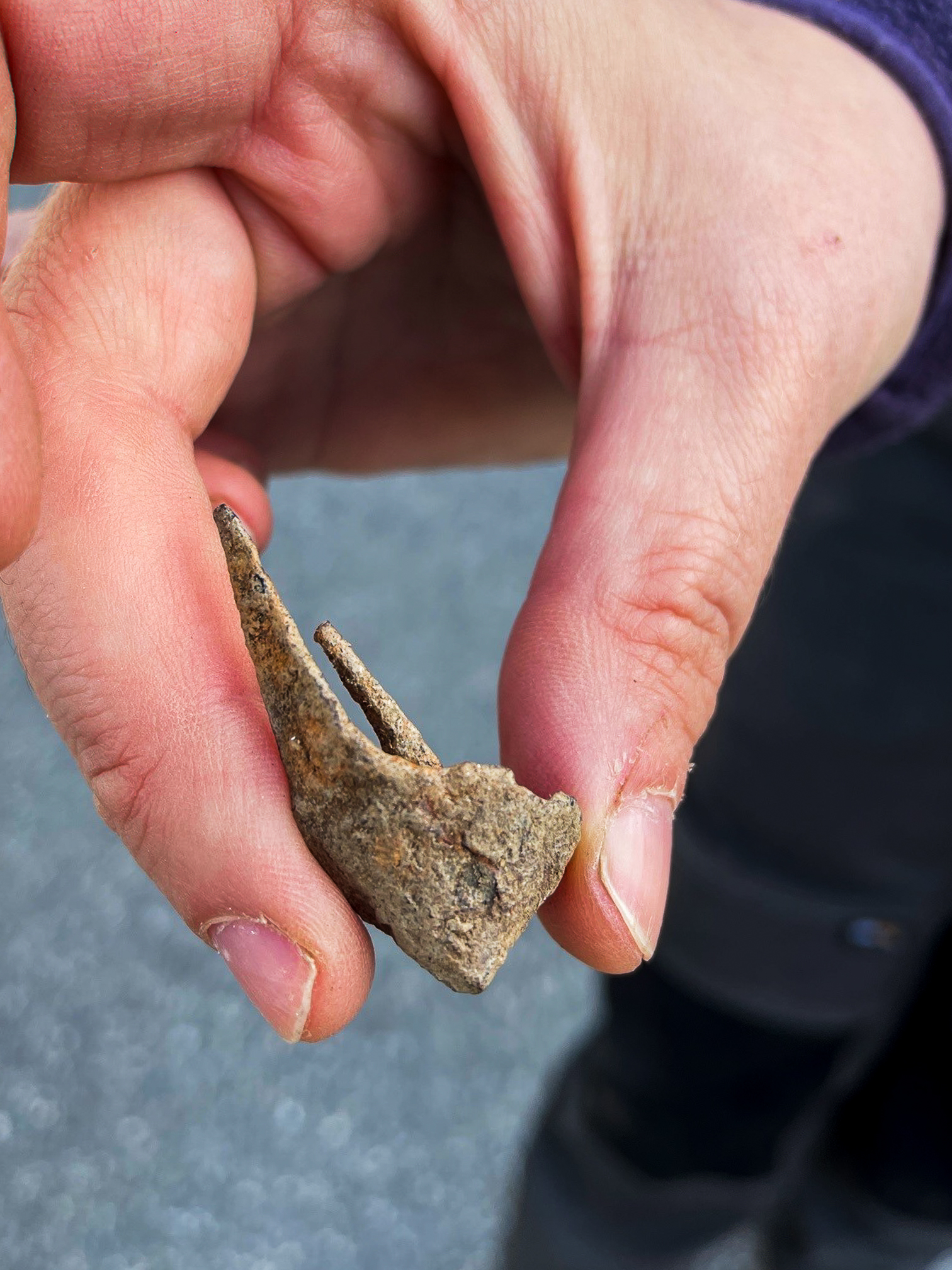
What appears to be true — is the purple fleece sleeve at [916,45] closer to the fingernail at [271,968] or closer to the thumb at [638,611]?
the thumb at [638,611]

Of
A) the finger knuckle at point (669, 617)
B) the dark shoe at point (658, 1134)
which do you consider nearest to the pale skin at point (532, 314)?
the finger knuckle at point (669, 617)

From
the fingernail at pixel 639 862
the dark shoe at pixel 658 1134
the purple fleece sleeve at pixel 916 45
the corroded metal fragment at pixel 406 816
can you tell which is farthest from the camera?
the dark shoe at pixel 658 1134

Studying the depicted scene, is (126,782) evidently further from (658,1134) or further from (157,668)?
(658,1134)

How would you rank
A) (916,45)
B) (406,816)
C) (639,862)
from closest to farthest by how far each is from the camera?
(406,816) < (639,862) < (916,45)

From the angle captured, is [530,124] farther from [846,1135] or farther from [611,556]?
[846,1135]

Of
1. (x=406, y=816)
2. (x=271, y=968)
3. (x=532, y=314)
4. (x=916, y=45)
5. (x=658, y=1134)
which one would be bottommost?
(x=658, y=1134)

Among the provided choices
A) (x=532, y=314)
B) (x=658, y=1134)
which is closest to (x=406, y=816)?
(x=532, y=314)

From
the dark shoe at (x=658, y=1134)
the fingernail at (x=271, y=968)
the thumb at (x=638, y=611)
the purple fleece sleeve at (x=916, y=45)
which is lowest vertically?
the dark shoe at (x=658, y=1134)
